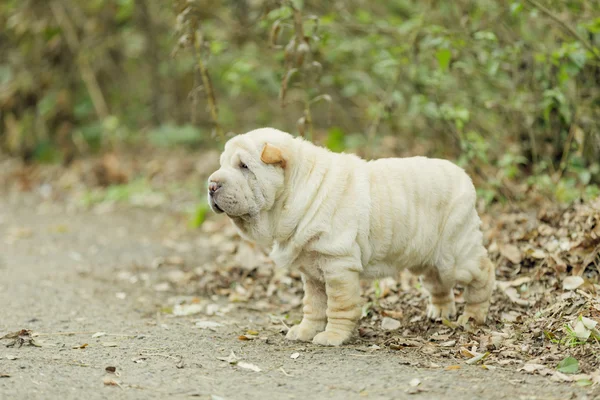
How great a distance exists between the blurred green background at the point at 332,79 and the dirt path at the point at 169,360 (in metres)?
1.87

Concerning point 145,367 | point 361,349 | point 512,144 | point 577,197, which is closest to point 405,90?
point 512,144

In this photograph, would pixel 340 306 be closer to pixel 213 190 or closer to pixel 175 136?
pixel 213 190

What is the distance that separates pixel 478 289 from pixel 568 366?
38.4 inches

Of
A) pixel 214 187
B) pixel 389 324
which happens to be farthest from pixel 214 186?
pixel 389 324

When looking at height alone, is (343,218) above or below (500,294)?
above

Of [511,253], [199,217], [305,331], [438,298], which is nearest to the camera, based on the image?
[305,331]

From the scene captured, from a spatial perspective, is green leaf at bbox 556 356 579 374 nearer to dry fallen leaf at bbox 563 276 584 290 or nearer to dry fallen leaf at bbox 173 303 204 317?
Answer: dry fallen leaf at bbox 563 276 584 290

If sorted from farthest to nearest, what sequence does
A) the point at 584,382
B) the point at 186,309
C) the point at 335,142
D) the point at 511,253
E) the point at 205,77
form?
the point at 335,142, the point at 205,77, the point at 511,253, the point at 186,309, the point at 584,382

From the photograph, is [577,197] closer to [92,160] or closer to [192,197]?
[192,197]

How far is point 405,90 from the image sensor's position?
8852 millimetres

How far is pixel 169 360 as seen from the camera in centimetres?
414

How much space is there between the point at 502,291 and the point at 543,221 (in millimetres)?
1096

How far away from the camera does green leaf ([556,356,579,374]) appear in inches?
148

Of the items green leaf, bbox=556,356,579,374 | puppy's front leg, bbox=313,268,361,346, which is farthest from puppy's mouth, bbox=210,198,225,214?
green leaf, bbox=556,356,579,374
